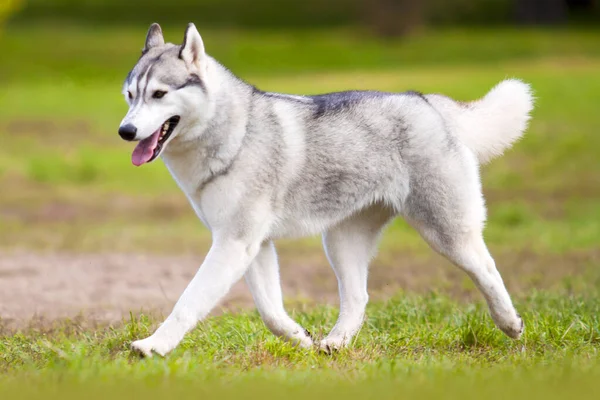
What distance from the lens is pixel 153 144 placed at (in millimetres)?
5293

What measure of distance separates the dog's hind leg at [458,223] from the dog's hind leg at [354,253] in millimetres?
305

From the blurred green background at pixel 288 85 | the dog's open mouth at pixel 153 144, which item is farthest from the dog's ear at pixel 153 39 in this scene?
the blurred green background at pixel 288 85

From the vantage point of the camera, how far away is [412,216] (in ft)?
19.6

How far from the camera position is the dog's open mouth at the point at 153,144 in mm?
5250

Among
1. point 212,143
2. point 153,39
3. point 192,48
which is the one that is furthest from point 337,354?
point 153,39

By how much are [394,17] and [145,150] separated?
106ft

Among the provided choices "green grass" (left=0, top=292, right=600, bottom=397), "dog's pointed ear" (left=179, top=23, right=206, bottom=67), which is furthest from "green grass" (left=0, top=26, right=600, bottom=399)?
"dog's pointed ear" (left=179, top=23, right=206, bottom=67)

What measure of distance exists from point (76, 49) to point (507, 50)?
13.8 metres

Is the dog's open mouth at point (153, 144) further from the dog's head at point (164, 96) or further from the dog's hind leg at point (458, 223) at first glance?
the dog's hind leg at point (458, 223)

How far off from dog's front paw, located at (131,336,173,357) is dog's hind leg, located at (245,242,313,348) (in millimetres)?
748

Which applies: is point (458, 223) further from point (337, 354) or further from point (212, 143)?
point (212, 143)

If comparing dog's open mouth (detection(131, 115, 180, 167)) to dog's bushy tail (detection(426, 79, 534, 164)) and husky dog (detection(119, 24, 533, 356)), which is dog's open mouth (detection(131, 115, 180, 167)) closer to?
husky dog (detection(119, 24, 533, 356))

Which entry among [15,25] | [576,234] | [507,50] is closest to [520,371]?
[576,234]

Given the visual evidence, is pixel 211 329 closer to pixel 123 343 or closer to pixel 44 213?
pixel 123 343
